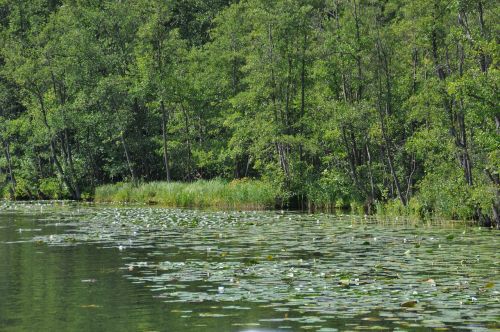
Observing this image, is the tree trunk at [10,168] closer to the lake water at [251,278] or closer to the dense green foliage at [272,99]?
the dense green foliage at [272,99]

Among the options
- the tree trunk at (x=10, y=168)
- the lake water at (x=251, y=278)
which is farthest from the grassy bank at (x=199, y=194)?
the lake water at (x=251, y=278)

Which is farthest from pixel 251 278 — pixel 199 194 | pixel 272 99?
pixel 272 99

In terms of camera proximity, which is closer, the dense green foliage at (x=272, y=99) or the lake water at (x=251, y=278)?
the lake water at (x=251, y=278)

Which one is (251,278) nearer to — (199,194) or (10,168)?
(199,194)

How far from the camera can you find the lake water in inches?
515

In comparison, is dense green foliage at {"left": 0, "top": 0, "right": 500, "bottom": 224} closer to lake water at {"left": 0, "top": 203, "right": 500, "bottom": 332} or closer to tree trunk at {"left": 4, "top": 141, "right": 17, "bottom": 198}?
tree trunk at {"left": 4, "top": 141, "right": 17, "bottom": 198}

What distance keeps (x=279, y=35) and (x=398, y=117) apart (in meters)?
11.3

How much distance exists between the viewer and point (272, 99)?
50906 mm

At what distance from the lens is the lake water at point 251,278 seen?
42.9 ft

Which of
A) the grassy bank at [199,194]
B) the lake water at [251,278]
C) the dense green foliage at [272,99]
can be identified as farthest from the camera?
the grassy bank at [199,194]

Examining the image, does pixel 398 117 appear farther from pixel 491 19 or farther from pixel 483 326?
pixel 483 326

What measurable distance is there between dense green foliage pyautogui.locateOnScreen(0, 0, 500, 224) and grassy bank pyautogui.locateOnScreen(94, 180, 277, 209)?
1258 mm

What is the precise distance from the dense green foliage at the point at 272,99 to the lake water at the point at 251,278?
5853 millimetres

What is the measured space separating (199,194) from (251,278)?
3261cm
